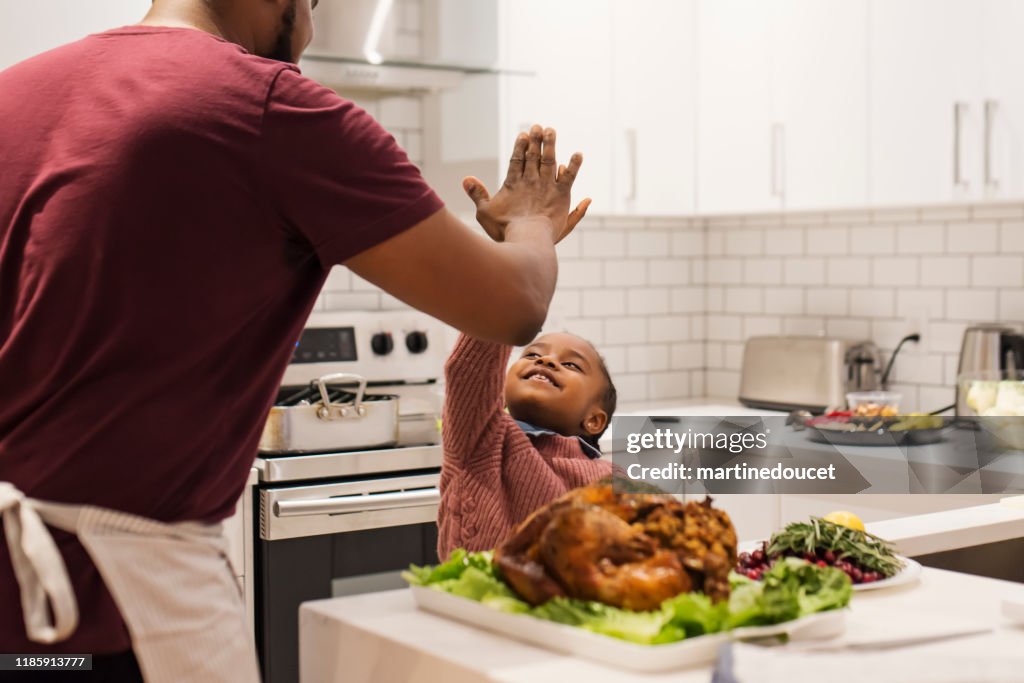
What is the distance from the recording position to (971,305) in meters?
3.91

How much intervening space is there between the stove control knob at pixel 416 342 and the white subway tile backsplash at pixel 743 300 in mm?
1311

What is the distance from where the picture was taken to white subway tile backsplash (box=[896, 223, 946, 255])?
3.98 metres

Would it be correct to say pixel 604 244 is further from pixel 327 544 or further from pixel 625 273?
pixel 327 544

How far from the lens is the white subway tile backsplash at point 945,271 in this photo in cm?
392

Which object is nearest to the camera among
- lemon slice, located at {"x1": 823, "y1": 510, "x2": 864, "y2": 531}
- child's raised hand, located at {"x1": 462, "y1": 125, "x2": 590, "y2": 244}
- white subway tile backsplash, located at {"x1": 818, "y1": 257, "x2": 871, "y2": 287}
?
child's raised hand, located at {"x1": 462, "y1": 125, "x2": 590, "y2": 244}

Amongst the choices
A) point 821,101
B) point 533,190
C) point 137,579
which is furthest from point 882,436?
point 137,579

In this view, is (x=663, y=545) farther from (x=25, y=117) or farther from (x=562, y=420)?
(x=562, y=420)

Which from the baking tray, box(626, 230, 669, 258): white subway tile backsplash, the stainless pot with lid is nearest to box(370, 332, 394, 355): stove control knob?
the stainless pot with lid

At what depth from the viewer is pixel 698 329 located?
481 centimetres

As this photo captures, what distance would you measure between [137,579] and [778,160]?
3046 mm

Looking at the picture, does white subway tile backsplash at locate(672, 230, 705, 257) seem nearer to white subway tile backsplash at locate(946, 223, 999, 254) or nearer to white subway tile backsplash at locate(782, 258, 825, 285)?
white subway tile backsplash at locate(782, 258, 825, 285)

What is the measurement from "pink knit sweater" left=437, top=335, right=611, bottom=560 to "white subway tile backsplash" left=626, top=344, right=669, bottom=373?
2.58m

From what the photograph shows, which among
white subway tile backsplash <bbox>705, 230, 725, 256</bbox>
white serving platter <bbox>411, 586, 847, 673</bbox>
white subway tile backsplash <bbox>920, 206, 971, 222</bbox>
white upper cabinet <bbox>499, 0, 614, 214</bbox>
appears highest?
white upper cabinet <bbox>499, 0, 614, 214</bbox>

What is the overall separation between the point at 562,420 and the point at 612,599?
3.34ft
